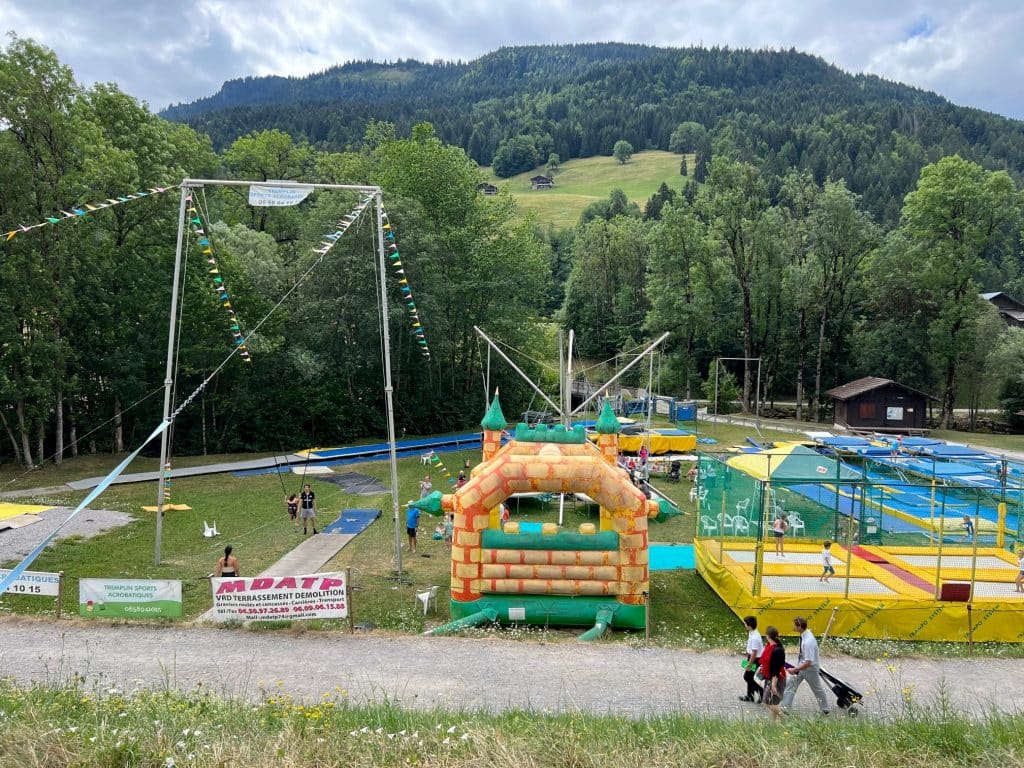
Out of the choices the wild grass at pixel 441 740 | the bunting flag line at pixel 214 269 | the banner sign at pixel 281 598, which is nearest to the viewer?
the wild grass at pixel 441 740

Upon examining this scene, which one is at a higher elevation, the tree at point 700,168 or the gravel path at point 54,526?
the tree at point 700,168

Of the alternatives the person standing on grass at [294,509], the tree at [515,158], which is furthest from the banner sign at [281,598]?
the tree at [515,158]

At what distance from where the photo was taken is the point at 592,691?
10.4m

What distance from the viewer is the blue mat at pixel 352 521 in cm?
2114

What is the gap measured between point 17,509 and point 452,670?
1650 cm

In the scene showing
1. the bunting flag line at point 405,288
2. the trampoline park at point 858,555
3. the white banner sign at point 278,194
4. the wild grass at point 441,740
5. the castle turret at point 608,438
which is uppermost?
the white banner sign at point 278,194

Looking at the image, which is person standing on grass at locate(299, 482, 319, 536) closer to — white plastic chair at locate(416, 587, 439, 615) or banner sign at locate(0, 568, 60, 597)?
white plastic chair at locate(416, 587, 439, 615)

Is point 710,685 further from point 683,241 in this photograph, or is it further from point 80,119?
point 683,241

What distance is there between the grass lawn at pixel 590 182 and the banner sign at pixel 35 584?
110793mm

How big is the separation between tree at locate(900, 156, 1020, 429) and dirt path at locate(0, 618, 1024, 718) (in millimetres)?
39188

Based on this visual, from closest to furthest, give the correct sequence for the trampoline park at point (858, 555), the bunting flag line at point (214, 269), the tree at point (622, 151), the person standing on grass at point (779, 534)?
the trampoline park at point (858, 555) < the person standing on grass at point (779, 534) < the bunting flag line at point (214, 269) < the tree at point (622, 151)

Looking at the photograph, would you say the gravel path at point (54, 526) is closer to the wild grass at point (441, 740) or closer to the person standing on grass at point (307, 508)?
the person standing on grass at point (307, 508)

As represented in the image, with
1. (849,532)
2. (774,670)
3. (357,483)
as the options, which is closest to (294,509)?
(357,483)

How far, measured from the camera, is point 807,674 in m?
9.88
